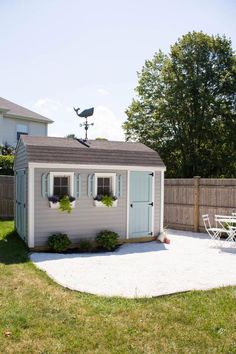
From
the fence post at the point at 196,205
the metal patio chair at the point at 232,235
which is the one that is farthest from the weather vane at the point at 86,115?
the metal patio chair at the point at 232,235

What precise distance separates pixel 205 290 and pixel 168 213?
7.52 meters

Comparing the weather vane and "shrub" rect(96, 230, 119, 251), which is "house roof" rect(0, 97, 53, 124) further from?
"shrub" rect(96, 230, 119, 251)

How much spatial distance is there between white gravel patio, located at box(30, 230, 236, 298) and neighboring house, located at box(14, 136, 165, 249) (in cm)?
81

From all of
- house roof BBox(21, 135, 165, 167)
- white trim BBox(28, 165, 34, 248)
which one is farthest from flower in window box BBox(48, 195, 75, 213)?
house roof BBox(21, 135, 165, 167)

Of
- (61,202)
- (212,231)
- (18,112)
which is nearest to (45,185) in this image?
(61,202)

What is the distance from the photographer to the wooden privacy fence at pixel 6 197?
15.4 meters

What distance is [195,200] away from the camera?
493 inches

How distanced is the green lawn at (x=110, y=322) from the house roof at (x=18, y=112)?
17.6 metres

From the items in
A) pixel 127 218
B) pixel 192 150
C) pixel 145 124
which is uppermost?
pixel 145 124

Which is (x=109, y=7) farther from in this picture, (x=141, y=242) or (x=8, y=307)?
(x=8, y=307)

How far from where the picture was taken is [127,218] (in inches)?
408

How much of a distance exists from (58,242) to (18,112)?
16.1 metres

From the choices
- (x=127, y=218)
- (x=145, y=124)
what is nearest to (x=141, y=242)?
(x=127, y=218)

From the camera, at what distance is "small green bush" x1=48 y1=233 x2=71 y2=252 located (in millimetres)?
9000
